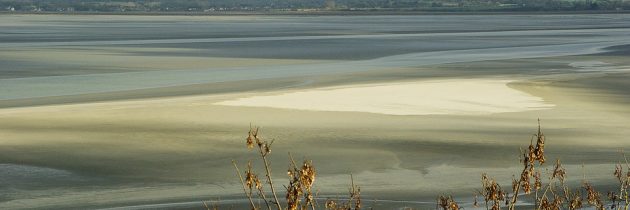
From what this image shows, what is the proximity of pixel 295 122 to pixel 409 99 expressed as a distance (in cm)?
374

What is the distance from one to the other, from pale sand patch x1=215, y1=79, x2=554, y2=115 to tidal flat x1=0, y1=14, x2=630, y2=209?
0.12 ft

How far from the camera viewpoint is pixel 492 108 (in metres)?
17.9

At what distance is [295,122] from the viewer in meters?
16.1

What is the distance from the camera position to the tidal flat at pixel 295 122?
1101 centimetres

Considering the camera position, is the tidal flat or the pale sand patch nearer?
the tidal flat

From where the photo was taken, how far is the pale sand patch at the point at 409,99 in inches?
700

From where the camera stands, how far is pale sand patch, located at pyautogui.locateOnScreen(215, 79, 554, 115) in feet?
58.3

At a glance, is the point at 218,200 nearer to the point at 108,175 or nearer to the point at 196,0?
the point at 108,175

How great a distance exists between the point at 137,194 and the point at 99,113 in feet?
22.8

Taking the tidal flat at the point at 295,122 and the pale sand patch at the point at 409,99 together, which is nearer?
the tidal flat at the point at 295,122

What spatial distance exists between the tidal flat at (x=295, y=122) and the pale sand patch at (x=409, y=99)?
4 cm

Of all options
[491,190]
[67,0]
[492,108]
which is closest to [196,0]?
[67,0]

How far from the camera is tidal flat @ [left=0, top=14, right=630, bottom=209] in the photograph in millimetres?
11008

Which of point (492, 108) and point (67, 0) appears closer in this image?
point (492, 108)
